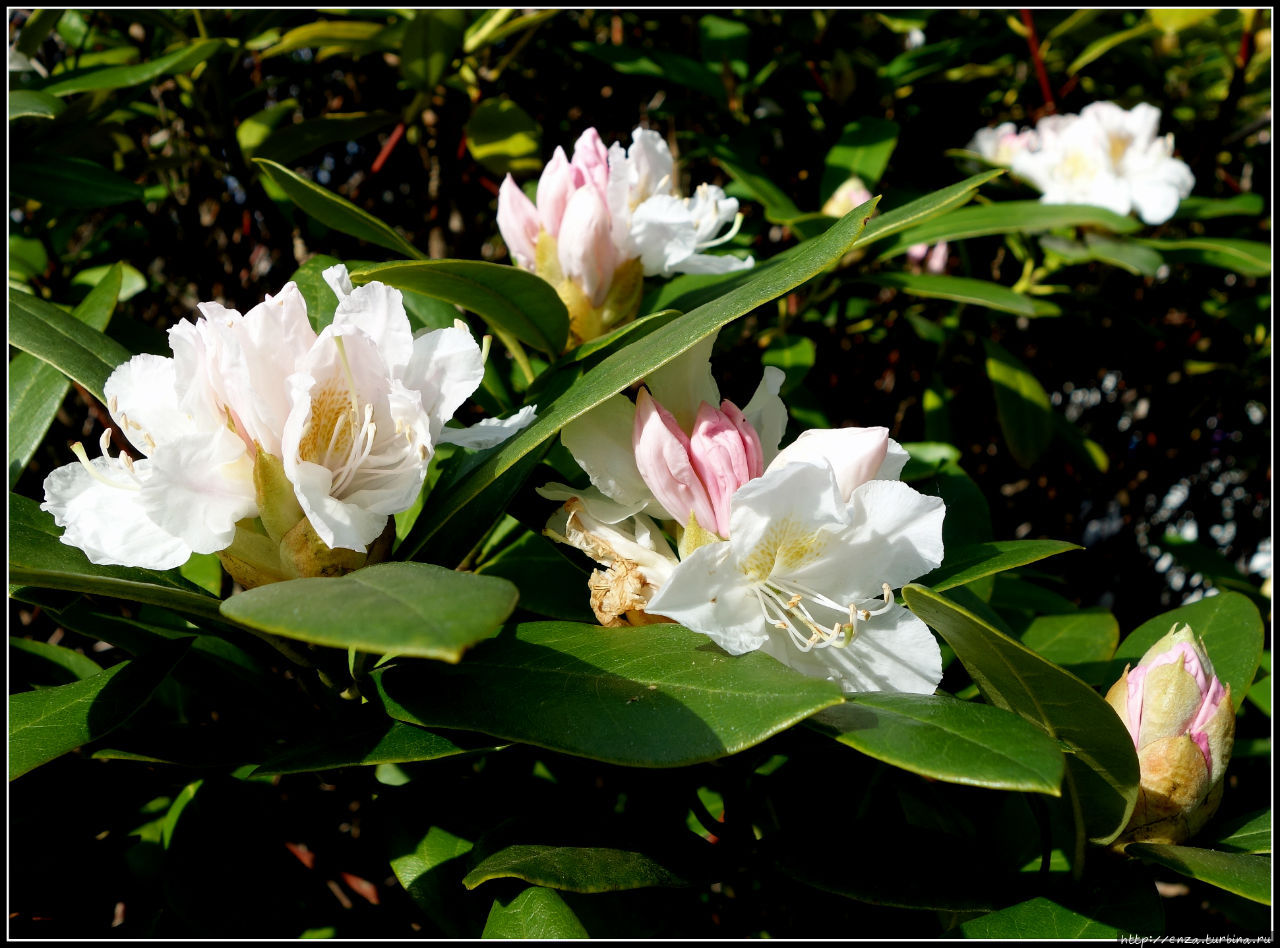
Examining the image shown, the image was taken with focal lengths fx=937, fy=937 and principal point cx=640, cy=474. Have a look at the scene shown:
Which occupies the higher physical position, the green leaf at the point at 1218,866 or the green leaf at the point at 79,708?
the green leaf at the point at 79,708

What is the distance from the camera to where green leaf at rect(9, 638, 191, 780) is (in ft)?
2.56

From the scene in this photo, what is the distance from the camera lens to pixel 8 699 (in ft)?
2.84

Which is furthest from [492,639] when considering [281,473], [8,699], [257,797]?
[257,797]

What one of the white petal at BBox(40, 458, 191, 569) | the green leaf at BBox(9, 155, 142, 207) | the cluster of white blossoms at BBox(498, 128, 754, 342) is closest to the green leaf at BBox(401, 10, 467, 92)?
the green leaf at BBox(9, 155, 142, 207)

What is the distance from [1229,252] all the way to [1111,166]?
11.3 inches

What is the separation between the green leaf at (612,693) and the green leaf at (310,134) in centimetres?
118

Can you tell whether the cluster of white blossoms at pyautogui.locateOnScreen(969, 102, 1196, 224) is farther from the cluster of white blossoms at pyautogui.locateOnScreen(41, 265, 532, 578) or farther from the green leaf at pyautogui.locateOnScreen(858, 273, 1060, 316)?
the cluster of white blossoms at pyautogui.locateOnScreen(41, 265, 532, 578)

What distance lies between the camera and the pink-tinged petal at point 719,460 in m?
0.77

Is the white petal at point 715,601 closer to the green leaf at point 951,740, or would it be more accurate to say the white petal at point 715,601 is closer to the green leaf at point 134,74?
the green leaf at point 951,740

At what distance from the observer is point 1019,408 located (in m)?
1.88

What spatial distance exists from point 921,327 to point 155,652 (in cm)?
157

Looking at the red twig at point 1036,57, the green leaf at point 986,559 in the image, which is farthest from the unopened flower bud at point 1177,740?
the red twig at point 1036,57

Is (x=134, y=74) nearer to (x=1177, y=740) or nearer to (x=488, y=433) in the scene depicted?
(x=488, y=433)

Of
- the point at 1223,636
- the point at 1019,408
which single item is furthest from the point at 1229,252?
the point at 1223,636
